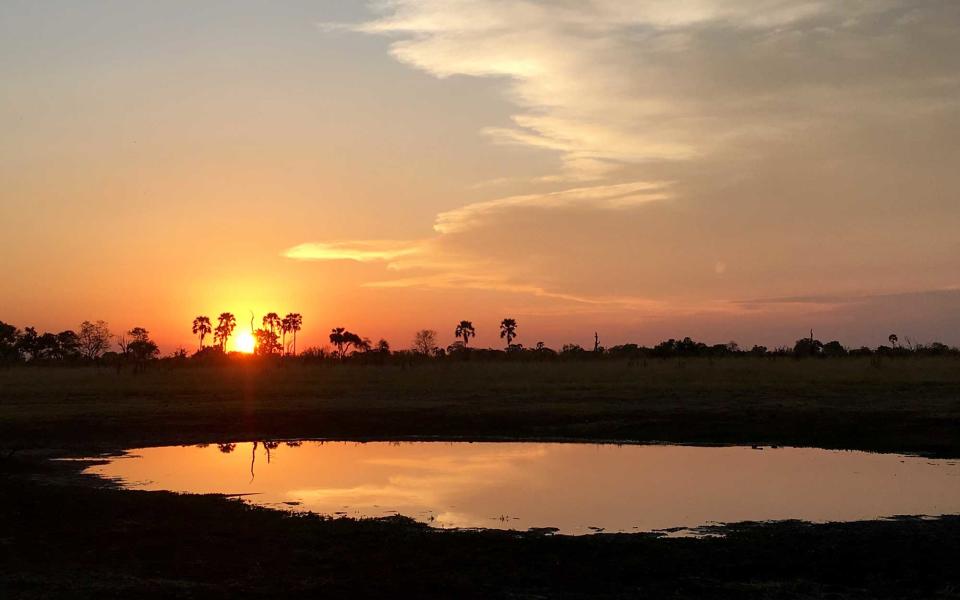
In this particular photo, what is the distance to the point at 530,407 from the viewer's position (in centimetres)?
4225

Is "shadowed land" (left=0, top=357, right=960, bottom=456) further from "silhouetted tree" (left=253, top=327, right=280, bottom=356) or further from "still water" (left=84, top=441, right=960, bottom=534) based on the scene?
"silhouetted tree" (left=253, top=327, right=280, bottom=356)

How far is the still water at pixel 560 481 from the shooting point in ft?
60.7

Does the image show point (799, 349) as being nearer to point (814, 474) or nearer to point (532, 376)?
point (532, 376)

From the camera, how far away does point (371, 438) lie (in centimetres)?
3375

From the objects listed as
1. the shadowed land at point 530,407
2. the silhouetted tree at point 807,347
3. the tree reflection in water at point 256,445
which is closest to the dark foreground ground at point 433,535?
the shadowed land at point 530,407

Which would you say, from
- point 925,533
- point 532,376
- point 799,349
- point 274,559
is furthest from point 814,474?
point 799,349

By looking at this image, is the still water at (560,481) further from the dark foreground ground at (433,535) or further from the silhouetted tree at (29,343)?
the silhouetted tree at (29,343)

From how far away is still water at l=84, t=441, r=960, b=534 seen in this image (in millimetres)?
18500

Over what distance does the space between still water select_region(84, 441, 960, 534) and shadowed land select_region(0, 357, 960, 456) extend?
10.6 feet

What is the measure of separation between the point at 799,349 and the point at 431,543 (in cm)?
9077

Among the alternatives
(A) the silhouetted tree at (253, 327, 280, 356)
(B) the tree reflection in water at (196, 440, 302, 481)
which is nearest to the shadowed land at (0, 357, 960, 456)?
(B) the tree reflection in water at (196, 440, 302, 481)

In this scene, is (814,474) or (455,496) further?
(814,474)

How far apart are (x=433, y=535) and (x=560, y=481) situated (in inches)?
305

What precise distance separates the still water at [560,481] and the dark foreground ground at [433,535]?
1.61 metres
